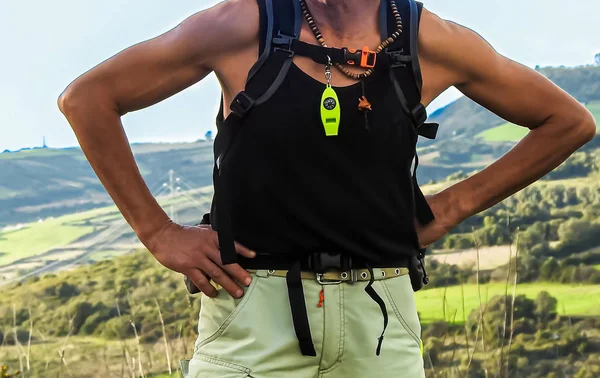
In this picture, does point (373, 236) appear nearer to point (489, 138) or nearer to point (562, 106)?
point (562, 106)

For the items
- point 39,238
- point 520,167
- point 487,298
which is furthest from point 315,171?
point 39,238

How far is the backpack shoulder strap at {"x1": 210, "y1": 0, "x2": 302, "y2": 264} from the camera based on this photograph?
4.29ft

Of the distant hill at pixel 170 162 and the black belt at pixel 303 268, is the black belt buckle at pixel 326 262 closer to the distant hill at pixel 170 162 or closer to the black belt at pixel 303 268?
the black belt at pixel 303 268

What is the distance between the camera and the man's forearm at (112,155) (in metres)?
1.40

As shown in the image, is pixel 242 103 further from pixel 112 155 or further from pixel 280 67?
pixel 112 155

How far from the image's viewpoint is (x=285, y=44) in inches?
52.4

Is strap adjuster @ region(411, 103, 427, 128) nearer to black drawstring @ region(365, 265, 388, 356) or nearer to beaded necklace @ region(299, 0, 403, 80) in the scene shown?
beaded necklace @ region(299, 0, 403, 80)

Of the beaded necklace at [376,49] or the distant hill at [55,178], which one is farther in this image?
the distant hill at [55,178]

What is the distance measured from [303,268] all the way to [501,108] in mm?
574

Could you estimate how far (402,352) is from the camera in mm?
1421

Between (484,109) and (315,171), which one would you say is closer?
(315,171)

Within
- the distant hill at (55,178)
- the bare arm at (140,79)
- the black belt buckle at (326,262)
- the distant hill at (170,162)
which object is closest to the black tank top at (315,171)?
the black belt buckle at (326,262)

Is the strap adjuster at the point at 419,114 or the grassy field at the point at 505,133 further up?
the grassy field at the point at 505,133

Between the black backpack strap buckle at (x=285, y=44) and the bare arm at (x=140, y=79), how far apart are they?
0.17 feet
